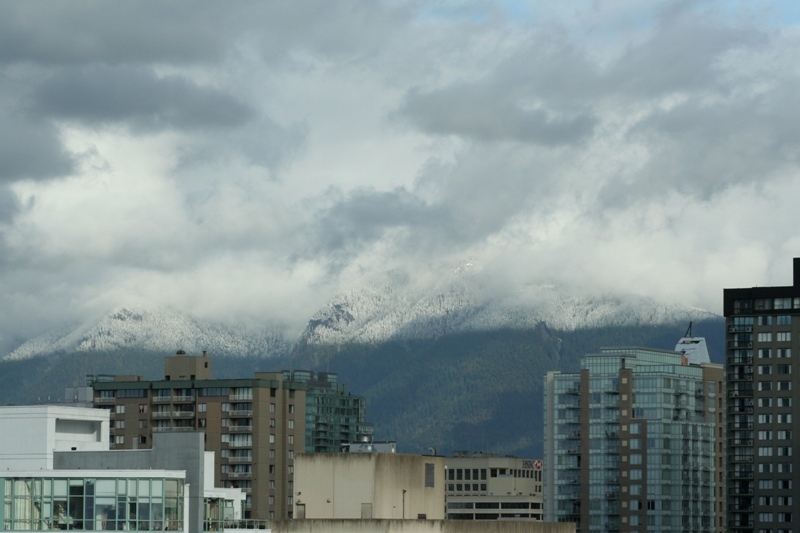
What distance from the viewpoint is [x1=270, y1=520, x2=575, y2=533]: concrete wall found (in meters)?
136

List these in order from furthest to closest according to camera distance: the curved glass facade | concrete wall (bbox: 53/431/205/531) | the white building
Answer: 1. the white building
2. concrete wall (bbox: 53/431/205/531)
3. the curved glass facade

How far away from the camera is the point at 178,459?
401ft

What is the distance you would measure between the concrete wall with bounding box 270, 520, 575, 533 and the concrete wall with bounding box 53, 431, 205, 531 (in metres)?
14.8

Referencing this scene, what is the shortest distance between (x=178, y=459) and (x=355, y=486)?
21.7 m

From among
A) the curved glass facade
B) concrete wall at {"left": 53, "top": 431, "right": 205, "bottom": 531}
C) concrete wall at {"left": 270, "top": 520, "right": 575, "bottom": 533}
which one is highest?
concrete wall at {"left": 53, "top": 431, "right": 205, "bottom": 531}

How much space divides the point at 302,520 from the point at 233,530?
9.08 m

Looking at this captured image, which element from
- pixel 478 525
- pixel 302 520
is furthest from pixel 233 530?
pixel 478 525

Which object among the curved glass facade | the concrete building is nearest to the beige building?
the concrete building

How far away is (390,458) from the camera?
142 metres

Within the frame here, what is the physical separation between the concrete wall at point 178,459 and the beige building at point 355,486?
64.8 ft

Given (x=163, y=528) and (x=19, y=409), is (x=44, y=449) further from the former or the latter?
(x=163, y=528)

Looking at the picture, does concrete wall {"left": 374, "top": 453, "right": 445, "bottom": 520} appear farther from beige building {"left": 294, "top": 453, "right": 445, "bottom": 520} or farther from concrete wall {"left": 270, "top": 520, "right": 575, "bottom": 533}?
concrete wall {"left": 270, "top": 520, "right": 575, "bottom": 533}

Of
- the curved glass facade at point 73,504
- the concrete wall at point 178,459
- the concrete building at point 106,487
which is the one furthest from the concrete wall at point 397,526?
the curved glass facade at point 73,504

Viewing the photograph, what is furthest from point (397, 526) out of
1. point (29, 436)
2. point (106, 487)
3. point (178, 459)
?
point (106, 487)
